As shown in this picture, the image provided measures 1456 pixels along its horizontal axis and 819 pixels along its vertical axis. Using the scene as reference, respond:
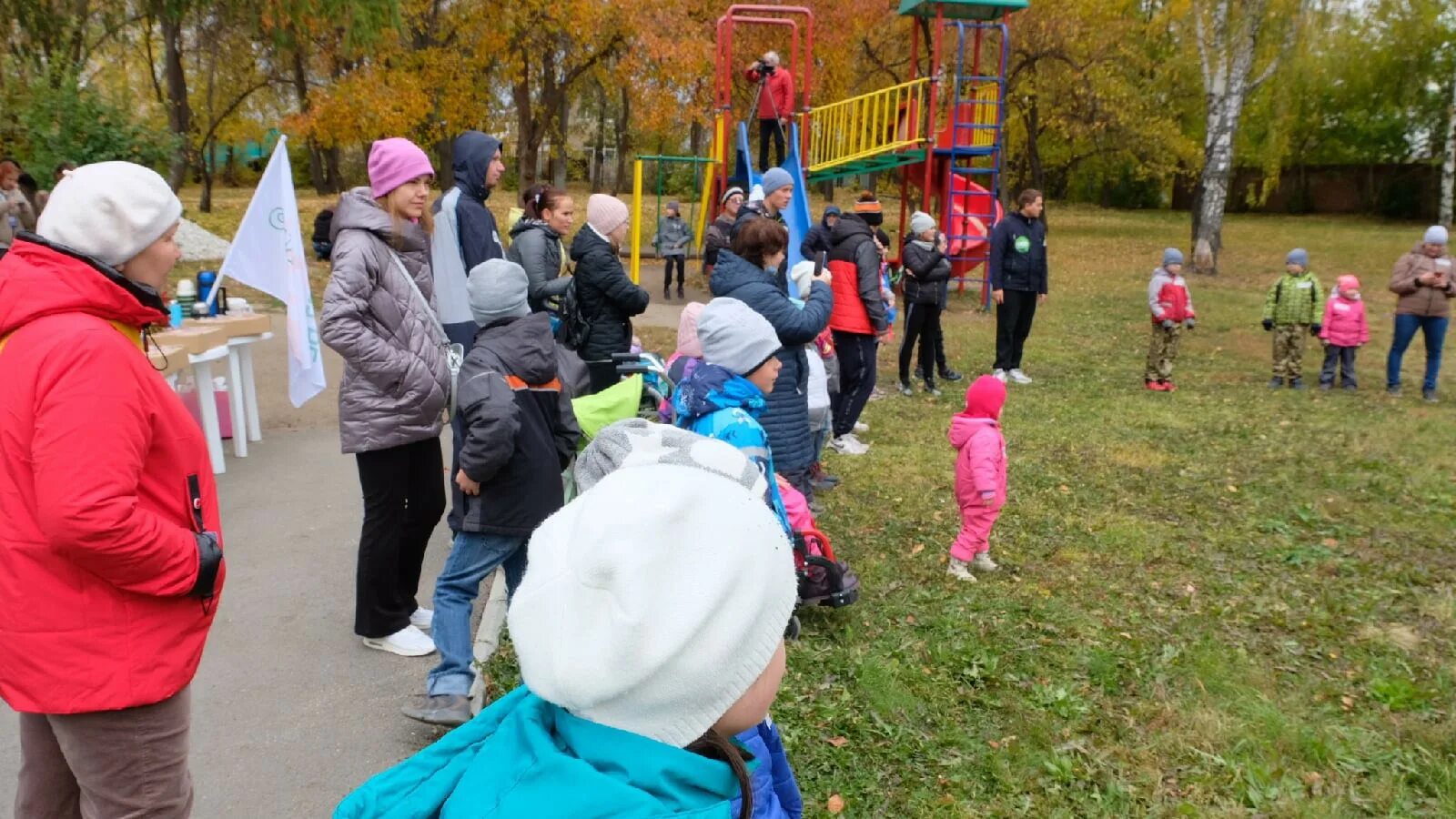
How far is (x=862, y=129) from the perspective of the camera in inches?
661

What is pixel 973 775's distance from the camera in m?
3.64

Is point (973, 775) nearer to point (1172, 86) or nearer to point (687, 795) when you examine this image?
point (687, 795)

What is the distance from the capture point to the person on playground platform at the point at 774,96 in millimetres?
14164

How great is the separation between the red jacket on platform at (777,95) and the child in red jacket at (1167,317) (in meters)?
5.71

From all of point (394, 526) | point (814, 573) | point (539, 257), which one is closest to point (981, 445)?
point (814, 573)

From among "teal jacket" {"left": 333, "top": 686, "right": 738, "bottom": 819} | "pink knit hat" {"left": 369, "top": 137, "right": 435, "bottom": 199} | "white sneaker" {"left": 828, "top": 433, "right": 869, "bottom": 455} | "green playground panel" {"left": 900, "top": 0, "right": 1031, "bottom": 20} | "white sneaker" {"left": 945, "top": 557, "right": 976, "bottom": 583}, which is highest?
"green playground panel" {"left": 900, "top": 0, "right": 1031, "bottom": 20}

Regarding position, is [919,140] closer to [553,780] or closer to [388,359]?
[388,359]

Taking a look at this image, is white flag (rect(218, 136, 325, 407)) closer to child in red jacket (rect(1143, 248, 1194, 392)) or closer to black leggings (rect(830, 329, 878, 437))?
black leggings (rect(830, 329, 878, 437))

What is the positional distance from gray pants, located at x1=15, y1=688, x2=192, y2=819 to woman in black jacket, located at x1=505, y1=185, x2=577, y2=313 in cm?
399

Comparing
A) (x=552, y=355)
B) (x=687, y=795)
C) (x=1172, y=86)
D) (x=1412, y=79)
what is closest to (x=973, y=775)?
(x=552, y=355)

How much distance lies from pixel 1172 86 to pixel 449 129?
24295 millimetres

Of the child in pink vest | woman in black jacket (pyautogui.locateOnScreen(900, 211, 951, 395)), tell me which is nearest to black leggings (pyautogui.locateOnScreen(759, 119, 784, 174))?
woman in black jacket (pyautogui.locateOnScreen(900, 211, 951, 395))

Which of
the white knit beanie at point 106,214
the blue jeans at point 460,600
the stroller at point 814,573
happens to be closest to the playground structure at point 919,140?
the stroller at point 814,573

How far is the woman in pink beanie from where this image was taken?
3771 millimetres
